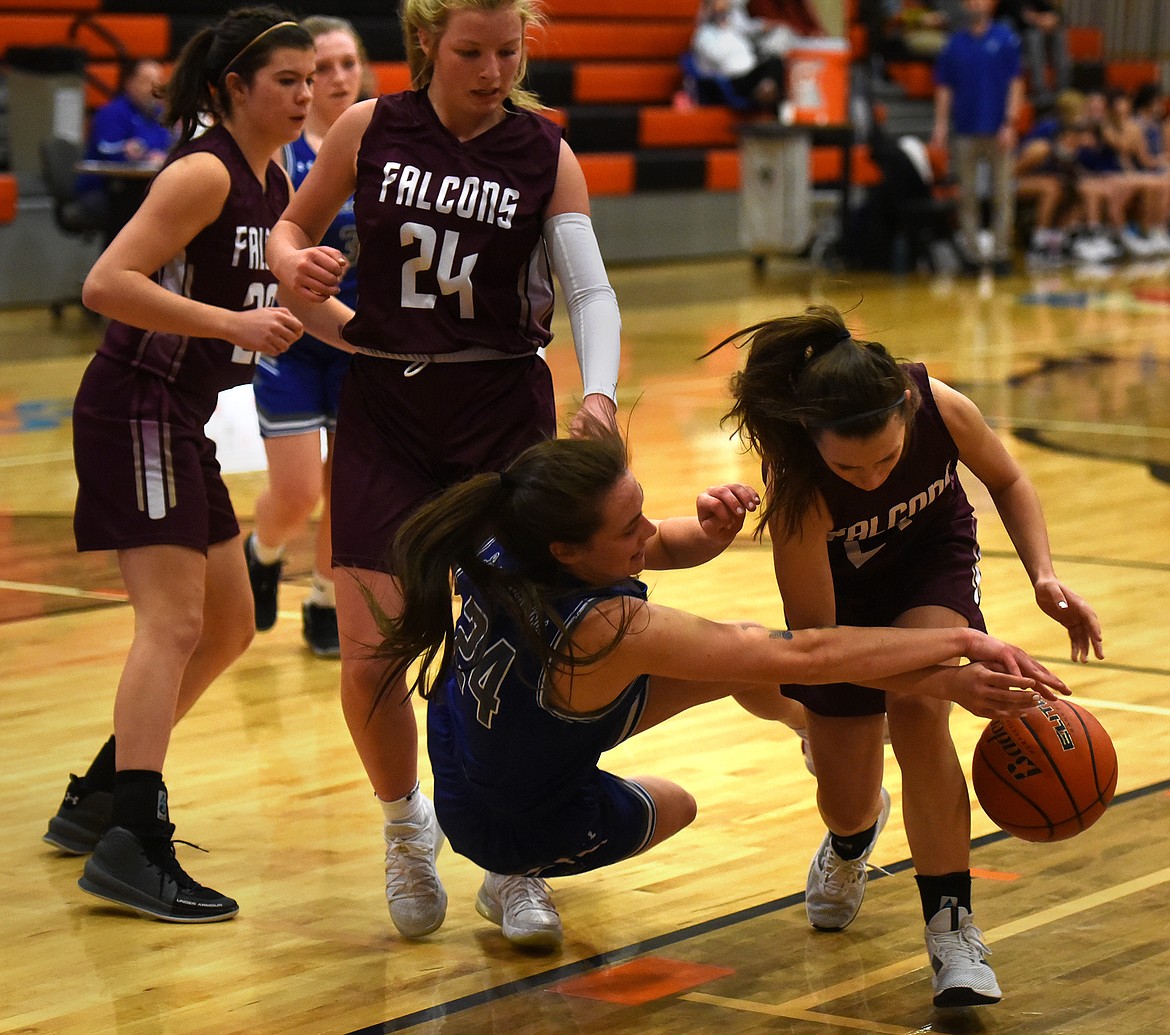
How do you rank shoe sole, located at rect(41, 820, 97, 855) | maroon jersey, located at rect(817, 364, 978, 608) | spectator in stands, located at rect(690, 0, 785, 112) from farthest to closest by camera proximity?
spectator in stands, located at rect(690, 0, 785, 112)
shoe sole, located at rect(41, 820, 97, 855)
maroon jersey, located at rect(817, 364, 978, 608)

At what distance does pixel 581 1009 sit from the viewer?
Result: 2920mm

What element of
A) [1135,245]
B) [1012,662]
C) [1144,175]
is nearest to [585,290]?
[1012,662]

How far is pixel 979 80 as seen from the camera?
52.2 ft

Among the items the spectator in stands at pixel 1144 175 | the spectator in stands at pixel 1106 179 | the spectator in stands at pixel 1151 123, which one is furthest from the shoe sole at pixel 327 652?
the spectator in stands at pixel 1151 123

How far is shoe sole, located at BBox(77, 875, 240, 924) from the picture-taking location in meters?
3.33

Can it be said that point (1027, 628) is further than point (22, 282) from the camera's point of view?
No

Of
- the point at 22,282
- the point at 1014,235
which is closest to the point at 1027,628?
the point at 22,282

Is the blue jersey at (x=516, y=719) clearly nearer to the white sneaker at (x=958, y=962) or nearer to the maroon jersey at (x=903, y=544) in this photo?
the maroon jersey at (x=903, y=544)

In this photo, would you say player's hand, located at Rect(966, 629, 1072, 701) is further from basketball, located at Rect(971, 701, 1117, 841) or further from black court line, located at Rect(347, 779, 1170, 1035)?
black court line, located at Rect(347, 779, 1170, 1035)

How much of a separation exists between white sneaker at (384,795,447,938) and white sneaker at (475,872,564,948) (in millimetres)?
85

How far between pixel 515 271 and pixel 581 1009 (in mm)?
1244

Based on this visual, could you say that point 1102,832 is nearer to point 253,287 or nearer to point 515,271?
point 515,271

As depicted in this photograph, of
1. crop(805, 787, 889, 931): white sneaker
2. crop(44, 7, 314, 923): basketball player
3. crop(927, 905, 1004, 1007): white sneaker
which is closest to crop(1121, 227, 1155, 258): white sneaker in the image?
crop(44, 7, 314, 923): basketball player

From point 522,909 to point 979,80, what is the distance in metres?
13.8
